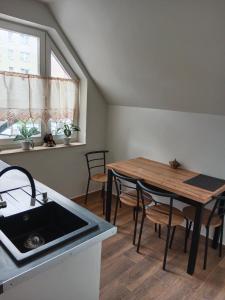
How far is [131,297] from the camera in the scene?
1.87 meters

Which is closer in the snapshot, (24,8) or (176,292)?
(176,292)

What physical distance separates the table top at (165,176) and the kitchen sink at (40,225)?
122 cm

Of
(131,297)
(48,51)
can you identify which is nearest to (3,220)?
(131,297)

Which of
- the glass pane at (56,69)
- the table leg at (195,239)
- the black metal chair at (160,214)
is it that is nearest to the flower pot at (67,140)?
the glass pane at (56,69)

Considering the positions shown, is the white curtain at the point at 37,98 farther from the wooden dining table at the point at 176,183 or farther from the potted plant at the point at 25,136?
the wooden dining table at the point at 176,183

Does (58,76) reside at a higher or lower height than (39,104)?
higher

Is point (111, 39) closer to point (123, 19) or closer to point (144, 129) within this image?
point (123, 19)

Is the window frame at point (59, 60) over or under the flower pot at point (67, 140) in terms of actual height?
over

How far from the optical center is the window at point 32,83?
107 inches

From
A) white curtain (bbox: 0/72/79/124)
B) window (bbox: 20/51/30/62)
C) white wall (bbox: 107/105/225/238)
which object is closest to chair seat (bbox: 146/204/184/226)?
white wall (bbox: 107/105/225/238)

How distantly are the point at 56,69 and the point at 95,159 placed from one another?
143 cm

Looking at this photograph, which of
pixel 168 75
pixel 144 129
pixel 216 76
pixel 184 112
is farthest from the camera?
pixel 144 129

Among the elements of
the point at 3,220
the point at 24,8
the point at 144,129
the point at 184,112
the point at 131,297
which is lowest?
the point at 131,297

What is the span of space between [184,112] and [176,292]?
1.86 m
